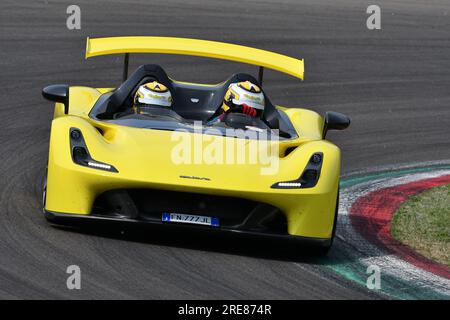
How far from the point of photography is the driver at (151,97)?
941cm

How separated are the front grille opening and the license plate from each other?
28 mm

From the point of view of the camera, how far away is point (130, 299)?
6746 mm

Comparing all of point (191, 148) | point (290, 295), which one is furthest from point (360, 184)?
point (290, 295)

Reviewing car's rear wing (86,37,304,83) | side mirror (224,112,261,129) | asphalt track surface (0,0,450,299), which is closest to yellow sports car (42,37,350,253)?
asphalt track surface (0,0,450,299)

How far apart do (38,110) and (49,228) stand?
16.3 feet

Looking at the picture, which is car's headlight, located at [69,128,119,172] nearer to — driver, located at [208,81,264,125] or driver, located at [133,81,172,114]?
driver, located at [133,81,172,114]

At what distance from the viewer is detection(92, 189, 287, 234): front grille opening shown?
7.92 m

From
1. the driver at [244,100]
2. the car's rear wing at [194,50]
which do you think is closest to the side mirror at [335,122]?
the car's rear wing at [194,50]

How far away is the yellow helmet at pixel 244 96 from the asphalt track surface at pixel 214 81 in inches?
60.7

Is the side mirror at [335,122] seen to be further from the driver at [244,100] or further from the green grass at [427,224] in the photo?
the green grass at [427,224]

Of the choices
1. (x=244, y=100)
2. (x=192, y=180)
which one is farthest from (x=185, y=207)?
(x=244, y=100)

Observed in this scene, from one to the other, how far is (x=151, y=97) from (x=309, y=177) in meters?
1.86

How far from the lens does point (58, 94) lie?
30.9 ft

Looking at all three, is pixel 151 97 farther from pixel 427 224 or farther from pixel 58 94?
pixel 427 224
